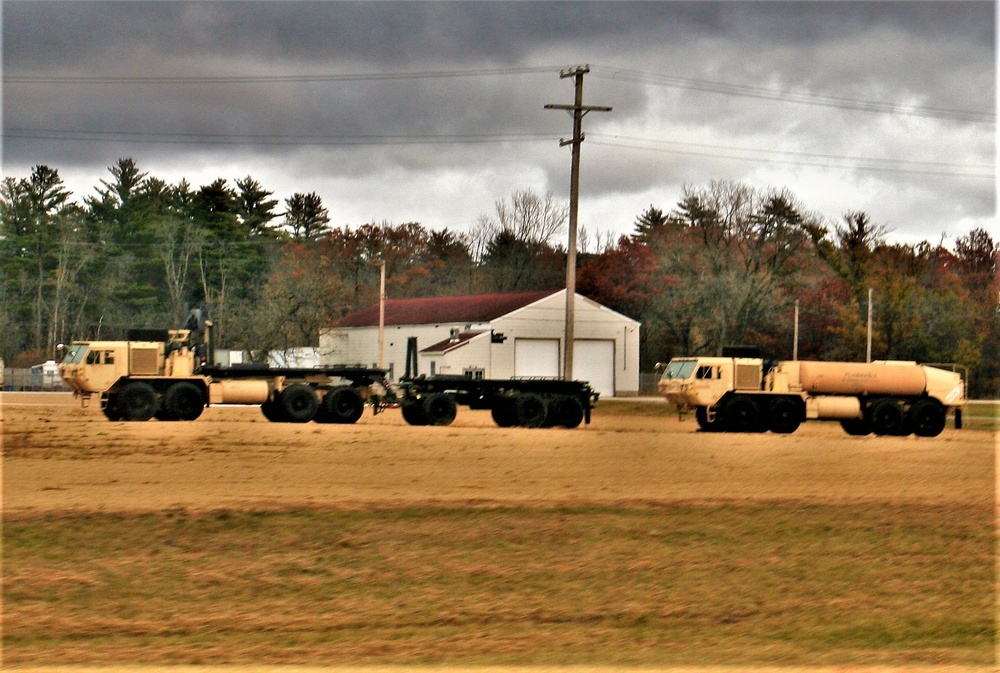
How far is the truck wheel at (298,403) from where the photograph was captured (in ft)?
129

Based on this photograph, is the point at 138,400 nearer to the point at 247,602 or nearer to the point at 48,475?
the point at 48,475

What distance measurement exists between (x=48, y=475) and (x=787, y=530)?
13.9 m

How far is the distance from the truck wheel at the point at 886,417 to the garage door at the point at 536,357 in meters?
27.4

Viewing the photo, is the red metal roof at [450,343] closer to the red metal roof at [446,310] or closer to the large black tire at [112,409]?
the red metal roof at [446,310]

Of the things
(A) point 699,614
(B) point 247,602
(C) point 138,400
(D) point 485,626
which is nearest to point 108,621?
(B) point 247,602

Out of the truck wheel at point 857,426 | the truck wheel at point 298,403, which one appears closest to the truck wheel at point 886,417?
the truck wheel at point 857,426

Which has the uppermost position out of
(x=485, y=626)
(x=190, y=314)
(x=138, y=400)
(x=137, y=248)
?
(x=137, y=248)

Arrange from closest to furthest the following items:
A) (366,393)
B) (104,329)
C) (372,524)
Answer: (372,524)
(366,393)
(104,329)

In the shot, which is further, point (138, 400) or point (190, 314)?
point (190, 314)

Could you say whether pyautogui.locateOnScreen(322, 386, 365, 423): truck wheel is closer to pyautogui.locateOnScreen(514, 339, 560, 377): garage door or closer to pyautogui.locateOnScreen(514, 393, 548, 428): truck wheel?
pyautogui.locateOnScreen(514, 393, 548, 428): truck wheel

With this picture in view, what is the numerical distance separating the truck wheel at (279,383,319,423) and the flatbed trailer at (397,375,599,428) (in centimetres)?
276

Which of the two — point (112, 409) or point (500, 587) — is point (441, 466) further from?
point (112, 409)

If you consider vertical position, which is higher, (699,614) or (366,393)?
(366,393)

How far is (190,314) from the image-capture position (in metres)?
40.7
